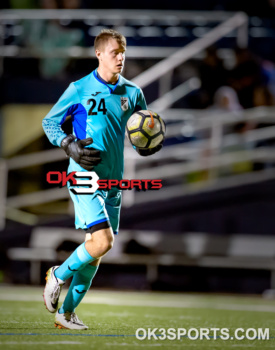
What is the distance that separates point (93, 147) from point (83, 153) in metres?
0.17

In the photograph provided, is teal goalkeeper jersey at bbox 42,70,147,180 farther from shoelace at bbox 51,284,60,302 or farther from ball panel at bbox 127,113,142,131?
shoelace at bbox 51,284,60,302

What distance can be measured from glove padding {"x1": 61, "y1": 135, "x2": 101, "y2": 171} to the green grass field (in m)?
1.27

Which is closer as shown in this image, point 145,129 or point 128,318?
point 145,129

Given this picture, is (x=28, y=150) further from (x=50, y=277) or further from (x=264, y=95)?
(x=50, y=277)

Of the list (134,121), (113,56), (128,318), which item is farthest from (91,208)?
(128,318)

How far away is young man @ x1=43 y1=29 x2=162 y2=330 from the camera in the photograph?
580cm

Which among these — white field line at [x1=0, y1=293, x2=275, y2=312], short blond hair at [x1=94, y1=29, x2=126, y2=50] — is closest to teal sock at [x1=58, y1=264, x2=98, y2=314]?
short blond hair at [x1=94, y1=29, x2=126, y2=50]

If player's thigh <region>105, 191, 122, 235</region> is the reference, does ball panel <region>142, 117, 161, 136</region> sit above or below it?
above

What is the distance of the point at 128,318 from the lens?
7.32 m

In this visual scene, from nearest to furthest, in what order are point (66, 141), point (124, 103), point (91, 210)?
point (91, 210), point (66, 141), point (124, 103)

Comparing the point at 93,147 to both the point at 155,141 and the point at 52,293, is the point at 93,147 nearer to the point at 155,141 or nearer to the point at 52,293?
the point at 155,141

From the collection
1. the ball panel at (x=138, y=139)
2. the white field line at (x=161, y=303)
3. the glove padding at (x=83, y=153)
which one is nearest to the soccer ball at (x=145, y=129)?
the ball panel at (x=138, y=139)

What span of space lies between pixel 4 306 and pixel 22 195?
5.91 m

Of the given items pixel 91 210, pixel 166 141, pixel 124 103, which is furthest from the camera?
pixel 166 141
